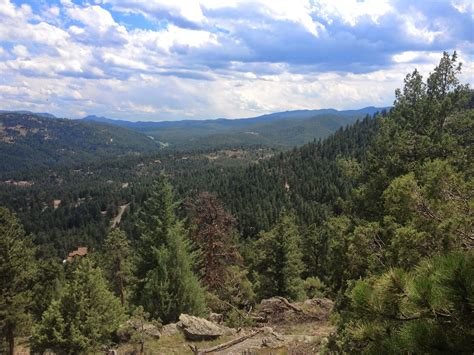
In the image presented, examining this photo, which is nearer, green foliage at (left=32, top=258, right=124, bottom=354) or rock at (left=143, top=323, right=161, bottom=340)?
green foliage at (left=32, top=258, right=124, bottom=354)

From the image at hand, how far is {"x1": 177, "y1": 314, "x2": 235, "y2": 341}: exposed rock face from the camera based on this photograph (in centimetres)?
1655

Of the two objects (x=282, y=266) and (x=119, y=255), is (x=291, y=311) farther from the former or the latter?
(x=119, y=255)

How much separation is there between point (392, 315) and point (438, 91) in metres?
17.9

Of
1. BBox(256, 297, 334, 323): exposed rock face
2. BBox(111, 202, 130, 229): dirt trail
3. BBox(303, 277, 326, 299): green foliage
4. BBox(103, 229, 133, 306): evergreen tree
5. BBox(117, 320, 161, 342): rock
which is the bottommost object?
BBox(111, 202, 130, 229): dirt trail

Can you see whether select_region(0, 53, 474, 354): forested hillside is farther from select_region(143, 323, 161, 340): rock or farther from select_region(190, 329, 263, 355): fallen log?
select_region(190, 329, 263, 355): fallen log

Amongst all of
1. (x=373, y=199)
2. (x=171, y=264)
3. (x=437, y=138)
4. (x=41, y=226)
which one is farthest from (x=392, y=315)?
(x=41, y=226)

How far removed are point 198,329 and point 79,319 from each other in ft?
16.3

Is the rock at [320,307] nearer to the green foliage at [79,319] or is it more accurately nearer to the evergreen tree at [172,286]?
the evergreen tree at [172,286]

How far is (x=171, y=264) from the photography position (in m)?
20.5

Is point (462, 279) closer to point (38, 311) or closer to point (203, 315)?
point (203, 315)

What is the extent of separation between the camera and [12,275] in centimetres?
2394

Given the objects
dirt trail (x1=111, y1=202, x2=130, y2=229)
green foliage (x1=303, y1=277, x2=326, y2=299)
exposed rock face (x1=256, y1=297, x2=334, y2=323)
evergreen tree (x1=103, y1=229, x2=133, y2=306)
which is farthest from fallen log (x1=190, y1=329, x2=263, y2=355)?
dirt trail (x1=111, y1=202, x2=130, y2=229)

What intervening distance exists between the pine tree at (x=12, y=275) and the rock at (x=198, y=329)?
493 inches

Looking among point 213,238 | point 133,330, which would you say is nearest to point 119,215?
point 213,238
